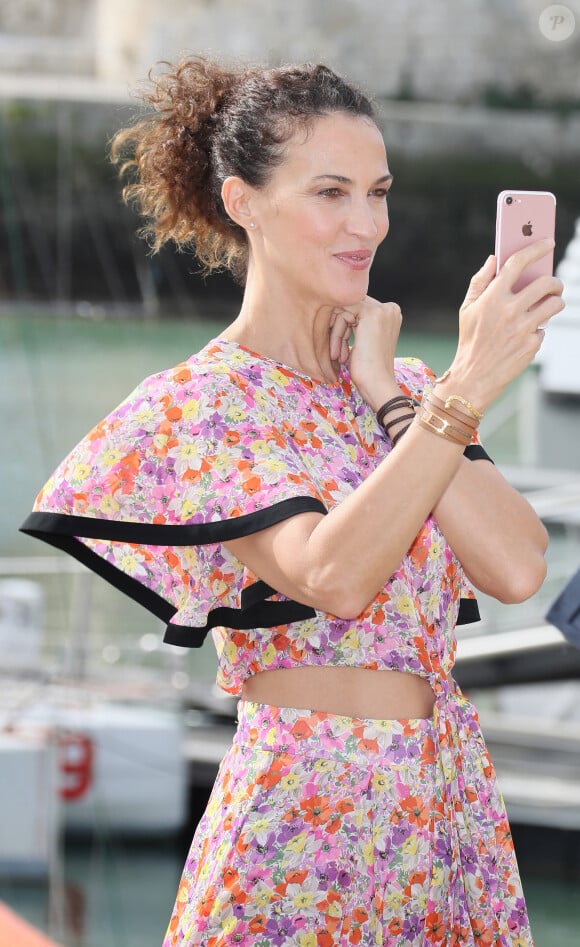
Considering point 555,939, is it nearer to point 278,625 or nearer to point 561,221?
point 561,221

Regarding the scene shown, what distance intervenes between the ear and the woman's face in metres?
0.03

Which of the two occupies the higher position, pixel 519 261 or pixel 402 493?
pixel 519 261

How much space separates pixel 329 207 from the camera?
41.6 inches

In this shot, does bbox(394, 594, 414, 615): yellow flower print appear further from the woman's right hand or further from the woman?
the woman's right hand

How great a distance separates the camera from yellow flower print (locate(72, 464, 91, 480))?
3.41ft

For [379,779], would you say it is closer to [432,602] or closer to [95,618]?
[432,602]

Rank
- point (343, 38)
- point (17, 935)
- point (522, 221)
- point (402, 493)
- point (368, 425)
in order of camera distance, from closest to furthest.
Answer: point (402, 493)
point (522, 221)
point (368, 425)
point (17, 935)
point (343, 38)

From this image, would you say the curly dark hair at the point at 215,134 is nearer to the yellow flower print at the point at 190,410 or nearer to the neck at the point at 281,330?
the neck at the point at 281,330

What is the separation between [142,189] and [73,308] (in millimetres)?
3472

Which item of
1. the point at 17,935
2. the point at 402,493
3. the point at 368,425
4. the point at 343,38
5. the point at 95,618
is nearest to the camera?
the point at 402,493

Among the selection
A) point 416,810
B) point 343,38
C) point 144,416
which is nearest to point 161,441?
point 144,416

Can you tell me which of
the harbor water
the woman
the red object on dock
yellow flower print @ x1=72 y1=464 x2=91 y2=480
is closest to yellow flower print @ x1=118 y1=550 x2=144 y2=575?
the woman

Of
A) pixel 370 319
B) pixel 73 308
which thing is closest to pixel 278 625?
pixel 370 319

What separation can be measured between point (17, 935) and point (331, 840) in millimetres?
980
